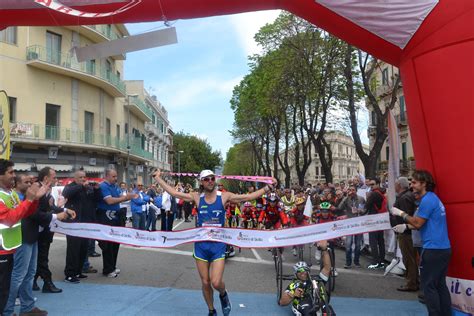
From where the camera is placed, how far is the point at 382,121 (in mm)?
17250

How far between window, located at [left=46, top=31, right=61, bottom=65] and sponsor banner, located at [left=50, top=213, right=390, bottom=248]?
2485cm

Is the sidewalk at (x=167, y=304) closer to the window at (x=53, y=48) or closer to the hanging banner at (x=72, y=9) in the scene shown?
the hanging banner at (x=72, y=9)

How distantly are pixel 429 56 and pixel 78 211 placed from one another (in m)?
6.71

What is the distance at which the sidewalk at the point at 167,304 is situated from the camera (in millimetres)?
6348

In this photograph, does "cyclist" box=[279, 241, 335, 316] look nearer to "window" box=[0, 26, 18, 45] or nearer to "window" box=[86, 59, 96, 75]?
"window" box=[0, 26, 18, 45]

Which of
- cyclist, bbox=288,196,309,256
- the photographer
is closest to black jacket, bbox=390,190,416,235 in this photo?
cyclist, bbox=288,196,309,256

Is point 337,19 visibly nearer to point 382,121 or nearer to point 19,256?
point 19,256

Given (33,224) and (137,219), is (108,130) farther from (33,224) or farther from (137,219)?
(33,224)

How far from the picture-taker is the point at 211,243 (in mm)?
5879

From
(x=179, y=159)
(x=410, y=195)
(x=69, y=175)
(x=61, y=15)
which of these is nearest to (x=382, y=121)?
(x=410, y=195)

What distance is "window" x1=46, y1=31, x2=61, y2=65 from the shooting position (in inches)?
1110

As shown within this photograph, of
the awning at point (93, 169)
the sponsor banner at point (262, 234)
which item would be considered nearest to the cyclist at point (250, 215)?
the sponsor banner at point (262, 234)

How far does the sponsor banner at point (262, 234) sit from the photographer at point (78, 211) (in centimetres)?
181

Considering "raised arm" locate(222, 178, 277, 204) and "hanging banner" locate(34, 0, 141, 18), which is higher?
"hanging banner" locate(34, 0, 141, 18)
